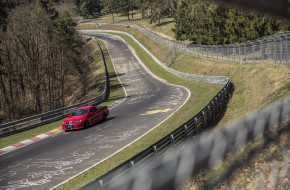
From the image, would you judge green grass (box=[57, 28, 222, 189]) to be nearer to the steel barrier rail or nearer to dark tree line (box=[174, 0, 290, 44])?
dark tree line (box=[174, 0, 290, 44])

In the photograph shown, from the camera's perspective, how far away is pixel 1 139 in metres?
27.0

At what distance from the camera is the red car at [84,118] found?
26469 millimetres

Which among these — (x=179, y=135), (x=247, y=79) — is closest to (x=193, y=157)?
(x=179, y=135)

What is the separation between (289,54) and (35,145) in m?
18.2

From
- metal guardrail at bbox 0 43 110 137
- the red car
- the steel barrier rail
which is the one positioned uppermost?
the steel barrier rail

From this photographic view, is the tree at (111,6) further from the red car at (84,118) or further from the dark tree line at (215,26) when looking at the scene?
the red car at (84,118)

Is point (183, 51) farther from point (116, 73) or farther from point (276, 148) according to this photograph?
point (276, 148)

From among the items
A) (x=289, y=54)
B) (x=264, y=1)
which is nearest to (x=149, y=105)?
(x=289, y=54)

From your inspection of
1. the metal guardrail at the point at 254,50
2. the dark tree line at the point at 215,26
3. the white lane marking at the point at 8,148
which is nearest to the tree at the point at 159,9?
the dark tree line at the point at 215,26

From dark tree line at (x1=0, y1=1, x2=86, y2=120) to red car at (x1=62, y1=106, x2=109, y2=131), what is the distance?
20156 millimetres

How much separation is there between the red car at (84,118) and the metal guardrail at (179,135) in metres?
9.22

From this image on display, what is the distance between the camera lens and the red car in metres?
26.5

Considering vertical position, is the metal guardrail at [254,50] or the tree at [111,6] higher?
the tree at [111,6]

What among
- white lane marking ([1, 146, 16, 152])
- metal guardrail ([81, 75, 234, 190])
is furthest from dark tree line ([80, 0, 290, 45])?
white lane marking ([1, 146, 16, 152])
